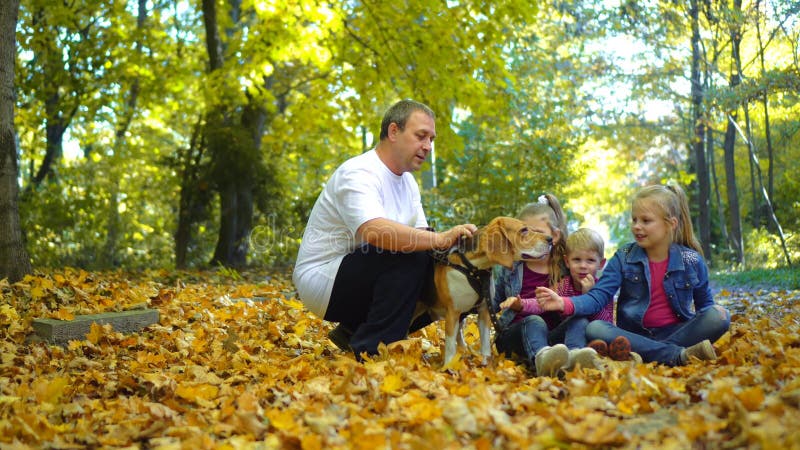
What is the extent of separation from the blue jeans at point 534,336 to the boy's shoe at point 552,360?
0.30 meters

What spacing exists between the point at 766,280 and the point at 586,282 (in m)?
8.44

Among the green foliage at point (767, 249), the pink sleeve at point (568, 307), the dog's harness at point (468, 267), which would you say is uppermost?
the dog's harness at point (468, 267)

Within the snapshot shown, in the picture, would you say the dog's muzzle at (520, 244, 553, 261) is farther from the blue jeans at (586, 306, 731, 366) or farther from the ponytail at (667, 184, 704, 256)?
the ponytail at (667, 184, 704, 256)

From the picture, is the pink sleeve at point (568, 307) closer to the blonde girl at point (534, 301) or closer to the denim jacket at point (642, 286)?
the denim jacket at point (642, 286)

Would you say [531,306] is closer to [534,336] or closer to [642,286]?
[534,336]

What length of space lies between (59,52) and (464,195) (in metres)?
8.50

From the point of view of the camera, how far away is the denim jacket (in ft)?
14.8

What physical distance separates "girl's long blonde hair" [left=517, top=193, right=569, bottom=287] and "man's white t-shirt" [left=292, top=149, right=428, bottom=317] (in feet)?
2.58

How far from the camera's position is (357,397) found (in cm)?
337

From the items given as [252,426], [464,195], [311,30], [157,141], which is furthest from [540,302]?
[157,141]

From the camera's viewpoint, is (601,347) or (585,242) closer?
(601,347)

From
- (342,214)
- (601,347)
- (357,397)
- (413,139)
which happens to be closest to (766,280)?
(601,347)

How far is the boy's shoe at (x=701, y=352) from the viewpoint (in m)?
4.09

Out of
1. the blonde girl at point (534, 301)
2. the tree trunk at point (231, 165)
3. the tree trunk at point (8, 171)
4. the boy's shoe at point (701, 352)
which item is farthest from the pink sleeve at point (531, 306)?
the tree trunk at point (231, 165)
